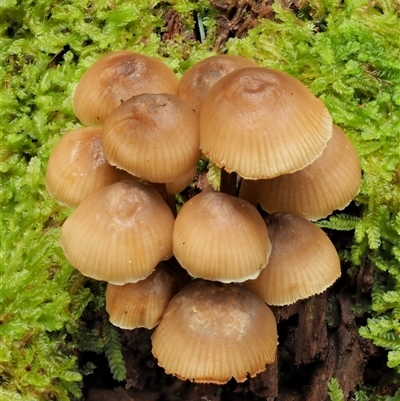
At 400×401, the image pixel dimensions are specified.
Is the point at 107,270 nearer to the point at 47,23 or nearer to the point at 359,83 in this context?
the point at 359,83

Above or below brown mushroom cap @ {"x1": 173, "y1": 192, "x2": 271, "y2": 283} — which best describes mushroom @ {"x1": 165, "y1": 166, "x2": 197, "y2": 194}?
below

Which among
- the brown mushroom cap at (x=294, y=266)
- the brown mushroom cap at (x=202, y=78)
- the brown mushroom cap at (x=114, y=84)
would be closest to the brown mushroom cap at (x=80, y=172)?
the brown mushroom cap at (x=114, y=84)

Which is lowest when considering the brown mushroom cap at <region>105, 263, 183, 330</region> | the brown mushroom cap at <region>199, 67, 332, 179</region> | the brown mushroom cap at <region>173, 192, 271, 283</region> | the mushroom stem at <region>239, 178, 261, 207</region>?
the brown mushroom cap at <region>105, 263, 183, 330</region>

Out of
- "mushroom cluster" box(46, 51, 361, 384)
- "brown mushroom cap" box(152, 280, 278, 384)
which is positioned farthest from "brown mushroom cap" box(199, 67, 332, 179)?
"brown mushroom cap" box(152, 280, 278, 384)

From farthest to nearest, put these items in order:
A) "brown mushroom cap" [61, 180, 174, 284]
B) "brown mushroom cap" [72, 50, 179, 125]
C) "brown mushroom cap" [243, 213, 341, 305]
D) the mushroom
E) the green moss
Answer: the green moss → the mushroom → "brown mushroom cap" [72, 50, 179, 125] → "brown mushroom cap" [243, 213, 341, 305] → "brown mushroom cap" [61, 180, 174, 284]

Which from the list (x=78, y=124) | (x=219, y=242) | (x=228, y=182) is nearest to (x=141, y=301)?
Result: (x=219, y=242)

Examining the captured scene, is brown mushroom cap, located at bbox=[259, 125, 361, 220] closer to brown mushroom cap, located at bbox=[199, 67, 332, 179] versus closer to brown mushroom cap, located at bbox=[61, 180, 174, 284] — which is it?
brown mushroom cap, located at bbox=[199, 67, 332, 179]
